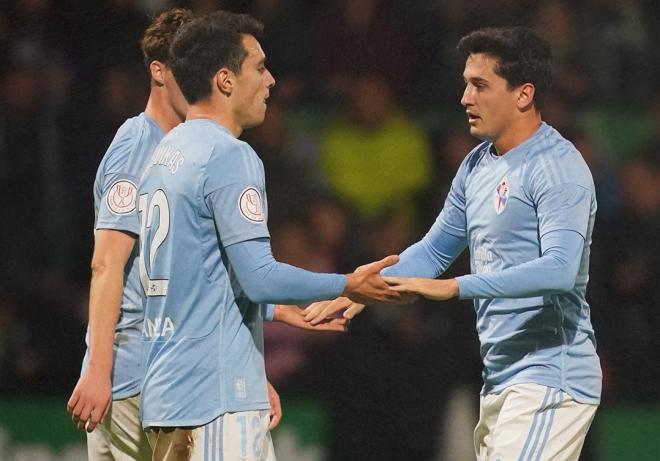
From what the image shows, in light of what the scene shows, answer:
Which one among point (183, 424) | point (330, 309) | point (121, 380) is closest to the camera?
point (183, 424)

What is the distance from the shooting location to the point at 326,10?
5438mm

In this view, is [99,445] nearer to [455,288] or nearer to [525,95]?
[455,288]

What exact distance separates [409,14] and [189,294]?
3015mm

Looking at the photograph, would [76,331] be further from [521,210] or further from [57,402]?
[521,210]

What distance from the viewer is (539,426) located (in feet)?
10.1

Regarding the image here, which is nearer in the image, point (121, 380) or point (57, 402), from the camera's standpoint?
point (121, 380)

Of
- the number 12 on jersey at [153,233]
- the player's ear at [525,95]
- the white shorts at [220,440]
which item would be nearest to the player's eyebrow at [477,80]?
the player's ear at [525,95]

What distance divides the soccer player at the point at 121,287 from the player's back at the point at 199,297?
0.32 m

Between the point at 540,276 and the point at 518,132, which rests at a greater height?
the point at 518,132

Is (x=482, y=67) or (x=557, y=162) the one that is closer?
(x=557, y=162)

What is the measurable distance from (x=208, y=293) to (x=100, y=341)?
48 cm

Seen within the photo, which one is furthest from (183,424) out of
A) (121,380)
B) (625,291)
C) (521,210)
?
(625,291)

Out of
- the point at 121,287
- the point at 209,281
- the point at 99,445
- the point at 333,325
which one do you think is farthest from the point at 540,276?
the point at 99,445

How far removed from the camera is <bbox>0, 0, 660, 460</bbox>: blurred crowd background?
199 inches
